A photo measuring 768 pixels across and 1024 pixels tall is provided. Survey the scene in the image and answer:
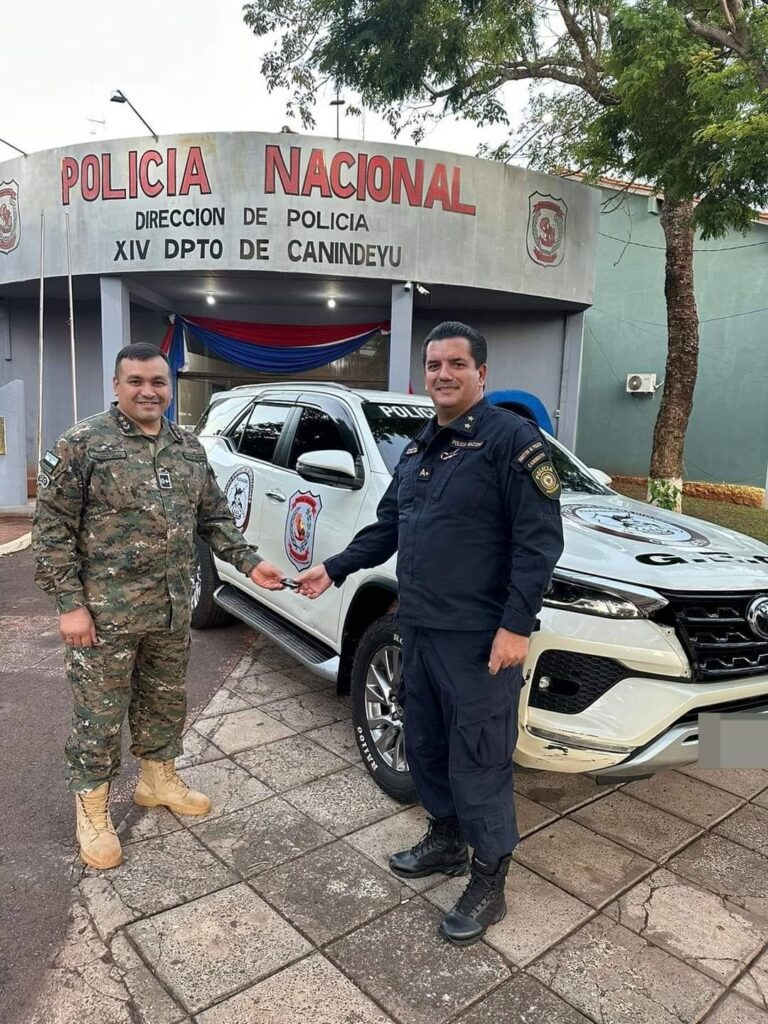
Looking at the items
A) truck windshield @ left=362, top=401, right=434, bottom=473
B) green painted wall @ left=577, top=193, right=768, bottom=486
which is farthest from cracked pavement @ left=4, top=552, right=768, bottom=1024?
green painted wall @ left=577, top=193, right=768, bottom=486

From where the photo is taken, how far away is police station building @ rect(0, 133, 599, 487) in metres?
9.20

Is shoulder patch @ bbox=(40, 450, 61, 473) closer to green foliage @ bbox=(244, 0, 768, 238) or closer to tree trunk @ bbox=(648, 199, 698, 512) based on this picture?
green foliage @ bbox=(244, 0, 768, 238)

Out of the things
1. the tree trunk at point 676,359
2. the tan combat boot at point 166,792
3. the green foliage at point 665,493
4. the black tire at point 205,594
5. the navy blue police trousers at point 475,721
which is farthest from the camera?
the green foliage at point 665,493

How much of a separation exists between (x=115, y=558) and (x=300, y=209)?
26.2 ft

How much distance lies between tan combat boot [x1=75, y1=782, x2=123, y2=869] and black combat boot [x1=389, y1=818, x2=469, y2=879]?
1003 millimetres

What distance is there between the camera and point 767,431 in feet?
41.7

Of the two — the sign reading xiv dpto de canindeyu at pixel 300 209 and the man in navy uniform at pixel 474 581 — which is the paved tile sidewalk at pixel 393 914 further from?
the sign reading xiv dpto de canindeyu at pixel 300 209

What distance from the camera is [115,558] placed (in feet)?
7.86

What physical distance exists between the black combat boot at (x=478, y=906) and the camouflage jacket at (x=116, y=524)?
1.35 m

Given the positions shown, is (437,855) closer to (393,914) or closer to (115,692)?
(393,914)

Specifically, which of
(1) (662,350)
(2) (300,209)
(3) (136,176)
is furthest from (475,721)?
(1) (662,350)

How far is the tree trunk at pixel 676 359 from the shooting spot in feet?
27.8

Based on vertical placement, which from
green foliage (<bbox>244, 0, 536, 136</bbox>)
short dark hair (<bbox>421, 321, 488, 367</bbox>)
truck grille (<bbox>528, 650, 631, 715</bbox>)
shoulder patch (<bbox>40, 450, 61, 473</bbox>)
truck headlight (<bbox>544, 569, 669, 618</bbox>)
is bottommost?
truck grille (<bbox>528, 650, 631, 715</bbox>)

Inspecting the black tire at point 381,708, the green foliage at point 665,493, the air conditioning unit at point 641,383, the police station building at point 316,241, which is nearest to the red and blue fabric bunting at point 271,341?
the police station building at point 316,241
